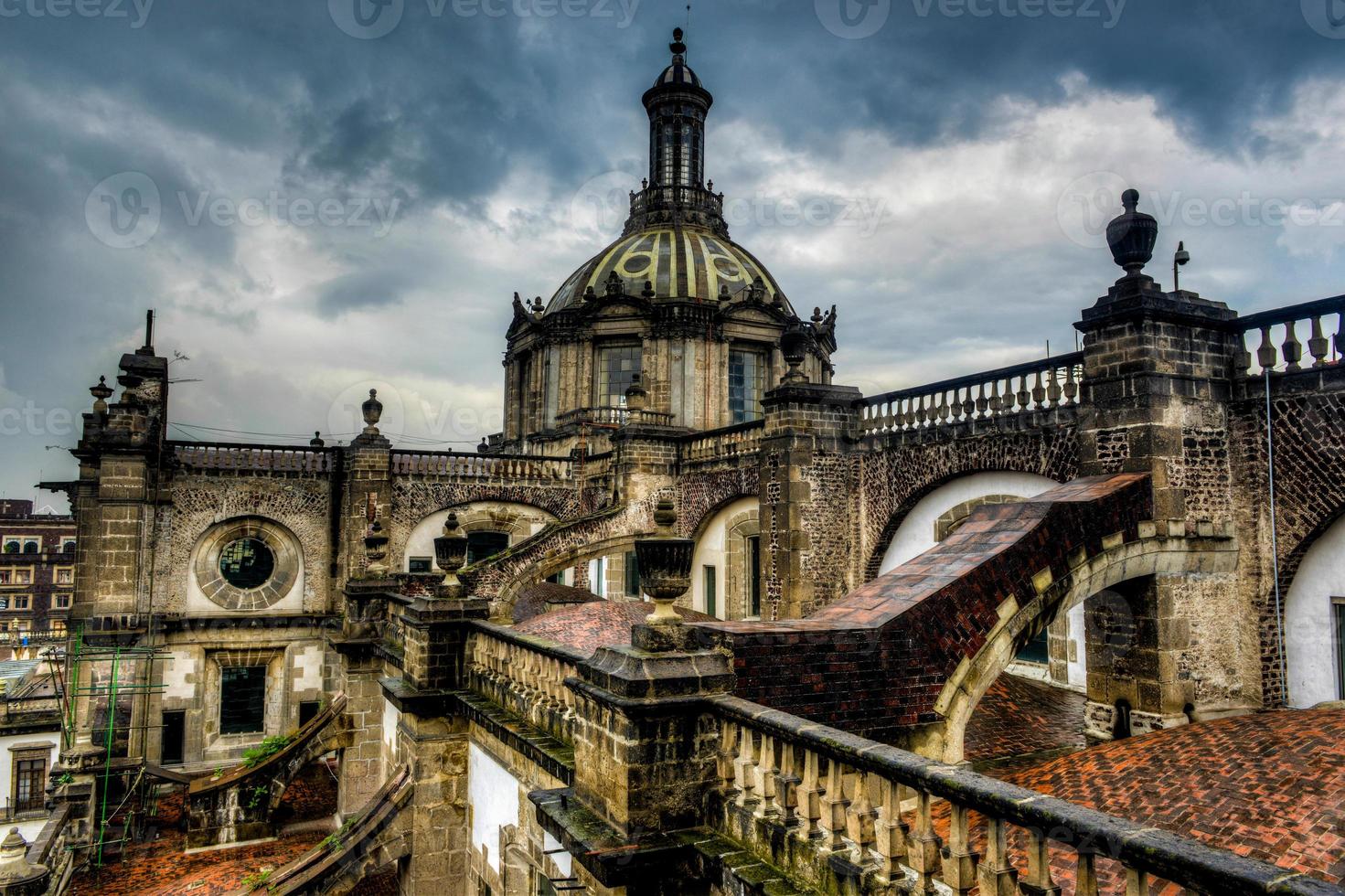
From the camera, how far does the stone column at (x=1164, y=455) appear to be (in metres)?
10.4

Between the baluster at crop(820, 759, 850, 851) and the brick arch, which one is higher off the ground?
the brick arch

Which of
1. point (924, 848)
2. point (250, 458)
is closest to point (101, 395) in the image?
point (250, 458)

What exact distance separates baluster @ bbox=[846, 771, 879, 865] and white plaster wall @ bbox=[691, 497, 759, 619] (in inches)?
573

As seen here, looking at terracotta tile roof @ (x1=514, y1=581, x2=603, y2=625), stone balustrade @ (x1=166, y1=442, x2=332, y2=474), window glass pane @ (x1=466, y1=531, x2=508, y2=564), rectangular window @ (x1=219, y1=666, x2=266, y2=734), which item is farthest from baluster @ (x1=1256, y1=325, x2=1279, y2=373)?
rectangular window @ (x1=219, y1=666, x2=266, y2=734)

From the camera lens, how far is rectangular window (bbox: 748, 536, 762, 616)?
19.7m

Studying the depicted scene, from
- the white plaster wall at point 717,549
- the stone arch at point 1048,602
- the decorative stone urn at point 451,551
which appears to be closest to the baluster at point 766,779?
the stone arch at point 1048,602

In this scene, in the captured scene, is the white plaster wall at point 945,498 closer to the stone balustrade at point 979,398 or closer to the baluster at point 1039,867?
the stone balustrade at point 979,398

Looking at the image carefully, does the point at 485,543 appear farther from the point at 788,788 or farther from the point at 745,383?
the point at 788,788

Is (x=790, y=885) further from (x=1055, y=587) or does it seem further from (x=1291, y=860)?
(x=1055, y=587)

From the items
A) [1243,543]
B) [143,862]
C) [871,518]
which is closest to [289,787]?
[143,862]

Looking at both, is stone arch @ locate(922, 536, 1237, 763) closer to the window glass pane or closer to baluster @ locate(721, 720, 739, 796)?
baluster @ locate(721, 720, 739, 796)

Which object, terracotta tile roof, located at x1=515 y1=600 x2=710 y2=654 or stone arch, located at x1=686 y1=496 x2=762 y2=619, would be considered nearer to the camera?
terracotta tile roof, located at x1=515 y1=600 x2=710 y2=654

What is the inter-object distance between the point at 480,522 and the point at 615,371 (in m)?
8.78

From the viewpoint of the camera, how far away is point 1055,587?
9.30 m
